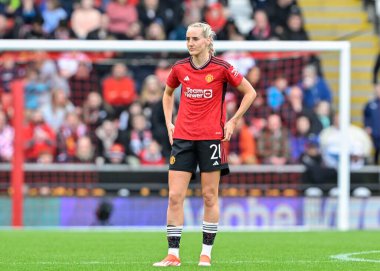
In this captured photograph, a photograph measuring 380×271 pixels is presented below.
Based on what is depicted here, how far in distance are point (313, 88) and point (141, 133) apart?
335 centimetres

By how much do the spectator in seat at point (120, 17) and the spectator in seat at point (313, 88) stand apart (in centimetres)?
332

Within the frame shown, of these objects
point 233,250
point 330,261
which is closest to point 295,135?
point 233,250

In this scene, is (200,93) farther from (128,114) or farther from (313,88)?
(313,88)

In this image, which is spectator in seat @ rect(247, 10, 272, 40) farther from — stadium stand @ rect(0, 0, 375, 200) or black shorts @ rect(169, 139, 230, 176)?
black shorts @ rect(169, 139, 230, 176)

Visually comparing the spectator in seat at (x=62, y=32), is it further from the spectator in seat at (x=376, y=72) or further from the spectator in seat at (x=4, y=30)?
the spectator in seat at (x=376, y=72)

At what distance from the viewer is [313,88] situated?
766 inches

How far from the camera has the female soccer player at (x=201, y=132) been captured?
31.1 feet

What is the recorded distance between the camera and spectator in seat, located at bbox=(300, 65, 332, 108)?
19219mm

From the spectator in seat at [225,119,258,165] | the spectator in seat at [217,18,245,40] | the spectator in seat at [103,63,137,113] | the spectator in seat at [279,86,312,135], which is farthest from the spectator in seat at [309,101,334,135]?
the spectator in seat at [103,63,137,113]

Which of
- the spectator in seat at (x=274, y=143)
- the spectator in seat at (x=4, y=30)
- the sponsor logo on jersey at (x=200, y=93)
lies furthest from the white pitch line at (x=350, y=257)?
the spectator in seat at (x=4, y=30)

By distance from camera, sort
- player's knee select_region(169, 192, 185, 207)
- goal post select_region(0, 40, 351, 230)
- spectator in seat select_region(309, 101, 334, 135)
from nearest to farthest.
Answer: player's knee select_region(169, 192, 185, 207)
goal post select_region(0, 40, 351, 230)
spectator in seat select_region(309, 101, 334, 135)

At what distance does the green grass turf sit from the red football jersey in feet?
3.71

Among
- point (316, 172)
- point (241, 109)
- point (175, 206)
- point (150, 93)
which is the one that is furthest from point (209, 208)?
point (150, 93)

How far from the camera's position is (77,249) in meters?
11.7
